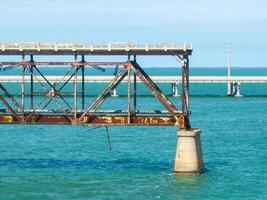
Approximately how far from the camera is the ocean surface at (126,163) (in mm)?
59219

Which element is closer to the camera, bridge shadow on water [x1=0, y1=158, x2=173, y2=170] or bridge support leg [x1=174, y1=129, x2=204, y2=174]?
bridge support leg [x1=174, y1=129, x2=204, y2=174]

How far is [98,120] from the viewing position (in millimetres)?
65875

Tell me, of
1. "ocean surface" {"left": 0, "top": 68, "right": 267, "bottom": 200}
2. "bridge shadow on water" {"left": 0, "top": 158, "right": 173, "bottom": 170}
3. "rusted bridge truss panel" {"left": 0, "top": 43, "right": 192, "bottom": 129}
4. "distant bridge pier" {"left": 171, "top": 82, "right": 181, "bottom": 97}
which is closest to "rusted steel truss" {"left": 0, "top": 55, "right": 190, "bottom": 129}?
"rusted bridge truss panel" {"left": 0, "top": 43, "right": 192, "bottom": 129}

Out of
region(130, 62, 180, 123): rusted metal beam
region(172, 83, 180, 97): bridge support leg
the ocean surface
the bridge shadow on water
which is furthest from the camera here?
region(172, 83, 180, 97): bridge support leg

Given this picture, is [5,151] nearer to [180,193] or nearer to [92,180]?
[92,180]

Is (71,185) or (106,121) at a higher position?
(106,121)

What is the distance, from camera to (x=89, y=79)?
18925 cm

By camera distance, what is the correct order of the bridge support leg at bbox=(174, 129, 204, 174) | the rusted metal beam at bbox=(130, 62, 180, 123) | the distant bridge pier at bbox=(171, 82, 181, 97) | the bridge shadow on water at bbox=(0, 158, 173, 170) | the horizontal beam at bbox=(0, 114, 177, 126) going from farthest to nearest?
the distant bridge pier at bbox=(171, 82, 181, 97)
the bridge shadow on water at bbox=(0, 158, 173, 170)
the horizontal beam at bbox=(0, 114, 177, 126)
the rusted metal beam at bbox=(130, 62, 180, 123)
the bridge support leg at bbox=(174, 129, 204, 174)

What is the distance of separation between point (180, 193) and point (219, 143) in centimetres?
3639

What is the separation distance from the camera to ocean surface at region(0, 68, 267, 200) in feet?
194

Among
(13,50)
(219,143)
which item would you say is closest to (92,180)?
(13,50)

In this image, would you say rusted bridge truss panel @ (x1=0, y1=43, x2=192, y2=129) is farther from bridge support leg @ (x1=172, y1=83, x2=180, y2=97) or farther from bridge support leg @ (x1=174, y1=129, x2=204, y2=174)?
bridge support leg @ (x1=172, y1=83, x2=180, y2=97)

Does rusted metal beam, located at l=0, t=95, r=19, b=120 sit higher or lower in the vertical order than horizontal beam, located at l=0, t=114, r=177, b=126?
higher

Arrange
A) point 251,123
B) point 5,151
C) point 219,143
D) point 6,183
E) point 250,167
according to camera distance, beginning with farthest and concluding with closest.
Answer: point 251,123 → point 219,143 → point 5,151 → point 250,167 → point 6,183
